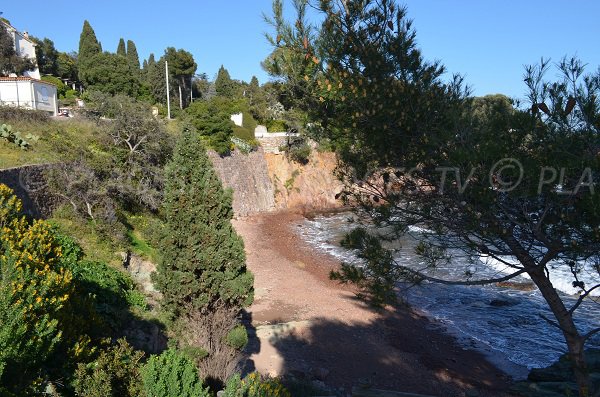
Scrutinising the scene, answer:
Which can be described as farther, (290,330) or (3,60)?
(3,60)

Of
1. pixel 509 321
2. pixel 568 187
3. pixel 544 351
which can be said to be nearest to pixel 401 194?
pixel 568 187

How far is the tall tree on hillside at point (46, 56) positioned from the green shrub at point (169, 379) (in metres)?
43.0

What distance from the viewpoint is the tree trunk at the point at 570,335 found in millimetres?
5277

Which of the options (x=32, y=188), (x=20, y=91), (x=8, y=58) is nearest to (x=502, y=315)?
(x=32, y=188)

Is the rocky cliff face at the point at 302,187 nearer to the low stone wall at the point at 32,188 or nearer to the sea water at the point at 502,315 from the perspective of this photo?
the sea water at the point at 502,315

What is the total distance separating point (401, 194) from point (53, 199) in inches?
459

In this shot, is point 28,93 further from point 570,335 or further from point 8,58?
point 570,335

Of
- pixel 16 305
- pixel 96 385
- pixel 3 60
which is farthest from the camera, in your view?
pixel 3 60

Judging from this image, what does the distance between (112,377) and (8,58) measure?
31.1 meters

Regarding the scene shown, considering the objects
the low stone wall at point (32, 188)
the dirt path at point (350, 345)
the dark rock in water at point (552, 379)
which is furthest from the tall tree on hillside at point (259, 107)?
the dark rock in water at point (552, 379)

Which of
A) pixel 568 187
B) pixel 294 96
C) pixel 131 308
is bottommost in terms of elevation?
pixel 131 308

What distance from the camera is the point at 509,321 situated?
1495 centimetres

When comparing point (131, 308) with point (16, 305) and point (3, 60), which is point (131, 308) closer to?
point (16, 305)

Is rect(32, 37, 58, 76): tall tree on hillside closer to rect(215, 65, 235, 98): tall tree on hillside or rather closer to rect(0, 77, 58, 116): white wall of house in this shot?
rect(215, 65, 235, 98): tall tree on hillside
